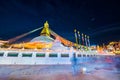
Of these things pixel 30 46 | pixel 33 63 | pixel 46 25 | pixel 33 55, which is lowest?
pixel 33 63

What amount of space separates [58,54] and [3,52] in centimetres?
1491

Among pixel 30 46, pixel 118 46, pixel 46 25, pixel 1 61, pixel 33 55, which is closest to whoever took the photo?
pixel 1 61

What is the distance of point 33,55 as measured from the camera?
3288 centimetres

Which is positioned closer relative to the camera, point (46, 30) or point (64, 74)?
point (64, 74)

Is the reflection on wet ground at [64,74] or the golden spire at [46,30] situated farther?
the golden spire at [46,30]

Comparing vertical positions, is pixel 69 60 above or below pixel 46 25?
below

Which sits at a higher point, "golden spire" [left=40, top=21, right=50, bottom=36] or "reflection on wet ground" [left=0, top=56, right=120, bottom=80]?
"golden spire" [left=40, top=21, right=50, bottom=36]

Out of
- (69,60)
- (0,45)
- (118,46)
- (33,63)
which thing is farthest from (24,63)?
(118,46)

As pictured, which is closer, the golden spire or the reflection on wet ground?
the reflection on wet ground

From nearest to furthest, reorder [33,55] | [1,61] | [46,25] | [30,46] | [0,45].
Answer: [1,61] → [33,55] → [0,45] → [30,46] → [46,25]

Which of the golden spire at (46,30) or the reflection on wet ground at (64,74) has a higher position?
the golden spire at (46,30)

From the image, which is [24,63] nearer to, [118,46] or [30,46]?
[30,46]

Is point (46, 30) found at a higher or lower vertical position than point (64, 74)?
higher

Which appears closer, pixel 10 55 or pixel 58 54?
pixel 10 55
